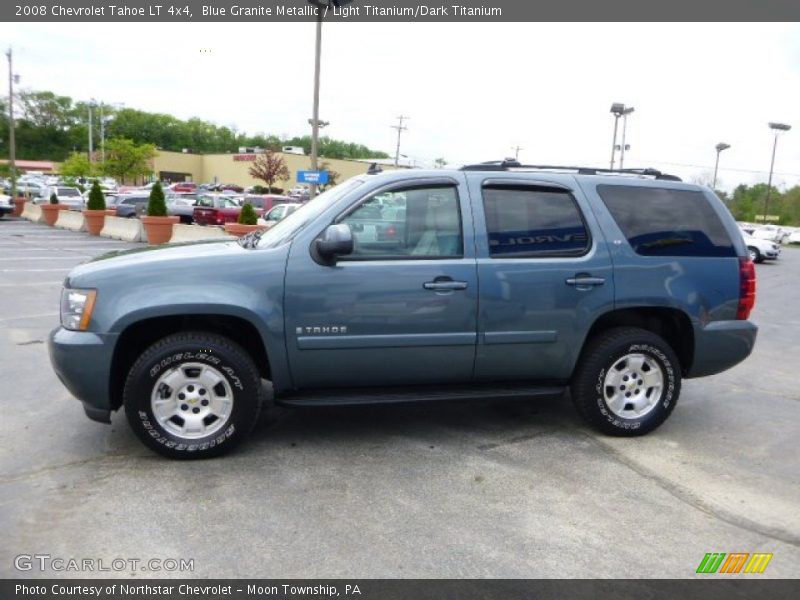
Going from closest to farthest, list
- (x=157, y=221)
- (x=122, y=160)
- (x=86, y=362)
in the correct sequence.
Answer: (x=86, y=362) < (x=157, y=221) < (x=122, y=160)

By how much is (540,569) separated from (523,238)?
7.37ft

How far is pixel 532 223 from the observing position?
4645mm

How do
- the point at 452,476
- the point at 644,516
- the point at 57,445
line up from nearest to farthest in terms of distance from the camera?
the point at 644,516 → the point at 452,476 → the point at 57,445

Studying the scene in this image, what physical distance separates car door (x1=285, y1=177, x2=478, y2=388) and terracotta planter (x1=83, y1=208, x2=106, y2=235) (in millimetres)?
23197

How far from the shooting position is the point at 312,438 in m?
4.71

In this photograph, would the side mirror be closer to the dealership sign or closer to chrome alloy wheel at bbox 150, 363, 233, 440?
chrome alloy wheel at bbox 150, 363, 233, 440

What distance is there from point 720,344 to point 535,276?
1568 mm

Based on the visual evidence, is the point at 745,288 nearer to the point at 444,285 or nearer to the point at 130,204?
the point at 444,285

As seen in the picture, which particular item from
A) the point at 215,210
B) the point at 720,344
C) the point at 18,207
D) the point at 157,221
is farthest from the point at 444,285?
the point at 18,207

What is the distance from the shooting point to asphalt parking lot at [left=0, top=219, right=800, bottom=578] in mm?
3195
